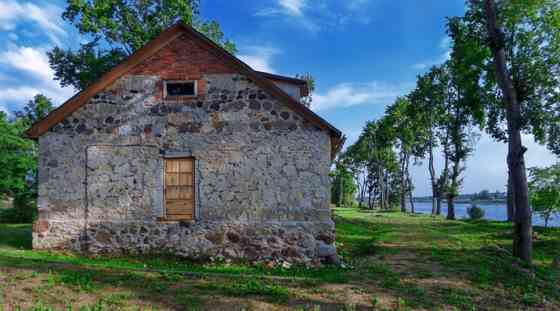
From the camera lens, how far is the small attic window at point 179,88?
959 centimetres

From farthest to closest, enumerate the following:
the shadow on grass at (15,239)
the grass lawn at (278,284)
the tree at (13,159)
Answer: the tree at (13,159), the shadow on grass at (15,239), the grass lawn at (278,284)

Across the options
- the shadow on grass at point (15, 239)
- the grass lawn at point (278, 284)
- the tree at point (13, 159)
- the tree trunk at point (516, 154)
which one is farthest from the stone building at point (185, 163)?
the tree at point (13, 159)

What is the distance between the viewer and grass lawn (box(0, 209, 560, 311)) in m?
5.62

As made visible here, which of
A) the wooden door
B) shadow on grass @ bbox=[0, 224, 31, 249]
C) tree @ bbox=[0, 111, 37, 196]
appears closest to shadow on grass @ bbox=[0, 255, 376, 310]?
the wooden door

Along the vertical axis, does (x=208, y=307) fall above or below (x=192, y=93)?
below

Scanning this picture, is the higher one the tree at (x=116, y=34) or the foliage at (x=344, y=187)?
the tree at (x=116, y=34)

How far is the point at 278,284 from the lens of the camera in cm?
680

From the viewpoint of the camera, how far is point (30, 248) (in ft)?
32.6

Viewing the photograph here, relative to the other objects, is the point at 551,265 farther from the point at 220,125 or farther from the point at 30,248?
the point at 30,248

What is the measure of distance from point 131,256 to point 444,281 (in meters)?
7.67

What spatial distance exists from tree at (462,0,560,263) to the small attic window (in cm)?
908

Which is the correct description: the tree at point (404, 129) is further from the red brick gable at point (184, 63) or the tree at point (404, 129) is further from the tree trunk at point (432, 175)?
the red brick gable at point (184, 63)

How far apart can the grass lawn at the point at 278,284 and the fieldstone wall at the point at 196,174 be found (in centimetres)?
61

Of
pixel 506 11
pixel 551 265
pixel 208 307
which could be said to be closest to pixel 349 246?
pixel 551 265
